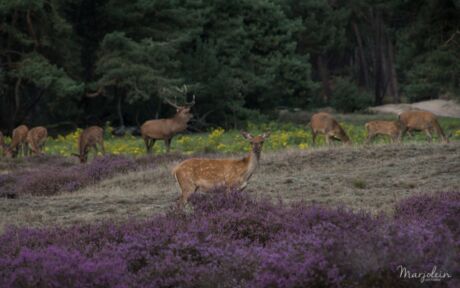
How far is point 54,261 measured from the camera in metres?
8.30

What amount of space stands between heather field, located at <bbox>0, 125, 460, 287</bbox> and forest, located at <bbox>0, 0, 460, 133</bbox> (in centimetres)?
1869

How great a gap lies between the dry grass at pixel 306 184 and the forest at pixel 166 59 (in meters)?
13.8

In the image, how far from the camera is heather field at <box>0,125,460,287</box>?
311 inches

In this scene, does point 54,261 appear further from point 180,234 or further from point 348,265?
point 348,265

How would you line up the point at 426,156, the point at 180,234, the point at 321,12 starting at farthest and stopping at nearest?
the point at 321,12
the point at 426,156
the point at 180,234

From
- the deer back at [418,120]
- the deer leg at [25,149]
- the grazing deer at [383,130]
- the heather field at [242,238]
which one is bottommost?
the deer leg at [25,149]

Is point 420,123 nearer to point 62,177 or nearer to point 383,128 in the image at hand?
point 383,128

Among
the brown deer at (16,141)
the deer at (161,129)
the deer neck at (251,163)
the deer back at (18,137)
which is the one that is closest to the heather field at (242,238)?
the deer neck at (251,163)

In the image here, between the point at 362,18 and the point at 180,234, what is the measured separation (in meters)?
56.9

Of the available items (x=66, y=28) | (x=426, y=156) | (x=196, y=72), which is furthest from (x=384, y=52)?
(x=426, y=156)

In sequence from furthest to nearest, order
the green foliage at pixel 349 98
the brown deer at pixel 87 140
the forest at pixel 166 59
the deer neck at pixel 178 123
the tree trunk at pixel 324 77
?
the tree trunk at pixel 324 77, the green foliage at pixel 349 98, the forest at pixel 166 59, the deer neck at pixel 178 123, the brown deer at pixel 87 140

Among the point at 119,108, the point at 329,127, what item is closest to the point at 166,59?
the point at 119,108

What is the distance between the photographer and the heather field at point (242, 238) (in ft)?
25.9

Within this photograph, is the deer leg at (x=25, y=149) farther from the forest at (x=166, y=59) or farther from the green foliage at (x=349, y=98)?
the green foliage at (x=349, y=98)
